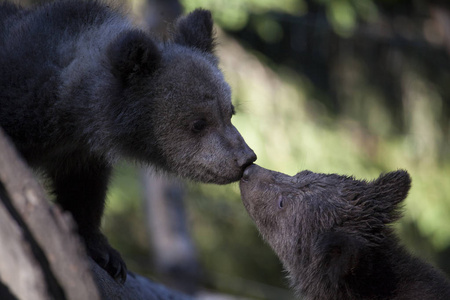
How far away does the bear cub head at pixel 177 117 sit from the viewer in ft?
14.3

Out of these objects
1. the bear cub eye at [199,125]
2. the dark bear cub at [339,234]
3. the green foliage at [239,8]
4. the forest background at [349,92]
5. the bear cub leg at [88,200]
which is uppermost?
the bear cub eye at [199,125]

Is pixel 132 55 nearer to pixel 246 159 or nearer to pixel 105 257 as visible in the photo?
pixel 246 159

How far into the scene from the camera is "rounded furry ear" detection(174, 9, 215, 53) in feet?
16.4

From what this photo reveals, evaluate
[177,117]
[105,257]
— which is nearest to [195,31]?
[177,117]

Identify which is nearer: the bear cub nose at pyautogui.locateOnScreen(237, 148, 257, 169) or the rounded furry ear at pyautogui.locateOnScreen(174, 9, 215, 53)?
the bear cub nose at pyautogui.locateOnScreen(237, 148, 257, 169)

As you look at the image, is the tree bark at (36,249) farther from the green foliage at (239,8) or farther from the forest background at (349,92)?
the forest background at (349,92)

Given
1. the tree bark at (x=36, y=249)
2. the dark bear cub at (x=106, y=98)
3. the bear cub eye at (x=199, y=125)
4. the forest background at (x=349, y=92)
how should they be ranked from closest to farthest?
the tree bark at (x=36, y=249), the dark bear cub at (x=106, y=98), the bear cub eye at (x=199, y=125), the forest background at (x=349, y=92)

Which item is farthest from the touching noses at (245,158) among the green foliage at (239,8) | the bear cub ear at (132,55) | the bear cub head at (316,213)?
the green foliage at (239,8)

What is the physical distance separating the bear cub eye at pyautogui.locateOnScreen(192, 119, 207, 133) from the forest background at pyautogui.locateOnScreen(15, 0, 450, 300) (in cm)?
550

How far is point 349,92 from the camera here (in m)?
11.5

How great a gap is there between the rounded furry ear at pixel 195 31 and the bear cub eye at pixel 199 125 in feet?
2.73

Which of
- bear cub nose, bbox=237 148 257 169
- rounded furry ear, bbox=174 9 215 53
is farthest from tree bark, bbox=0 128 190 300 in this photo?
rounded furry ear, bbox=174 9 215 53

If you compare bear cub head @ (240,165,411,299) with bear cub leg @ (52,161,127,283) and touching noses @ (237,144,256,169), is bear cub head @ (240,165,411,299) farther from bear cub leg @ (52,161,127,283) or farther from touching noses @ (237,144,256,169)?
bear cub leg @ (52,161,127,283)

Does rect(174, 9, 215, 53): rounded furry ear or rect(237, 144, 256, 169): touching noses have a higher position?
rect(174, 9, 215, 53): rounded furry ear
